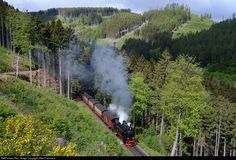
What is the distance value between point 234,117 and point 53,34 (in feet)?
128

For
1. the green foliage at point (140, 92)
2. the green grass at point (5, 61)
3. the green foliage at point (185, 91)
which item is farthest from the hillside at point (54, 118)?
the green grass at point (5, 61)

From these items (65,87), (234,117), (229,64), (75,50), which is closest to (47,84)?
(65,87)

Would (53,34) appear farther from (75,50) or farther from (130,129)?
(130,129)

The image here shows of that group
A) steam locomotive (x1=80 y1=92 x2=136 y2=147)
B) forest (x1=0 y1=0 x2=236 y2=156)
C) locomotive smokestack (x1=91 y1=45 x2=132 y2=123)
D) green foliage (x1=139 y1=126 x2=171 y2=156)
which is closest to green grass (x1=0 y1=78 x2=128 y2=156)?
forest (x1=0 y1=0 x2=236 y2=156)

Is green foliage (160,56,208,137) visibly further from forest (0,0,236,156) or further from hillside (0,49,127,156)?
hillside (0,49,127,156)

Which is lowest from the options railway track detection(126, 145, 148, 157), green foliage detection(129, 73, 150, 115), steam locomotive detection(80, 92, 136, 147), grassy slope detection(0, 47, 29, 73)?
railway track detection(126, 145, 148, 157)

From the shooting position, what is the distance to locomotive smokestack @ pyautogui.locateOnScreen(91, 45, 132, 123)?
69.9m

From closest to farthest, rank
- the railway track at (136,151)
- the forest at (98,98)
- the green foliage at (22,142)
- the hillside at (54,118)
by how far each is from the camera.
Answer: the green foliage at (22,142) → the forest at (98,98) → the hillside at (54,118) → the railway track at (136,151)

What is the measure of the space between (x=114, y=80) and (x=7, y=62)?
24.7 metres

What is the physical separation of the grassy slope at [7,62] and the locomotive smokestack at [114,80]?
60.3 feet

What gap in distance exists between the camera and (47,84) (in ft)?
266

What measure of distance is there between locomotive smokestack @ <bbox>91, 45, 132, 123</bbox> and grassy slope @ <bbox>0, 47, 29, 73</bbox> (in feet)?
60.3

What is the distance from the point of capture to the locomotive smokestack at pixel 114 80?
229ft

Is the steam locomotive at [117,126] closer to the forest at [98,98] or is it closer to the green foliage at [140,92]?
the forest at [98,98]
